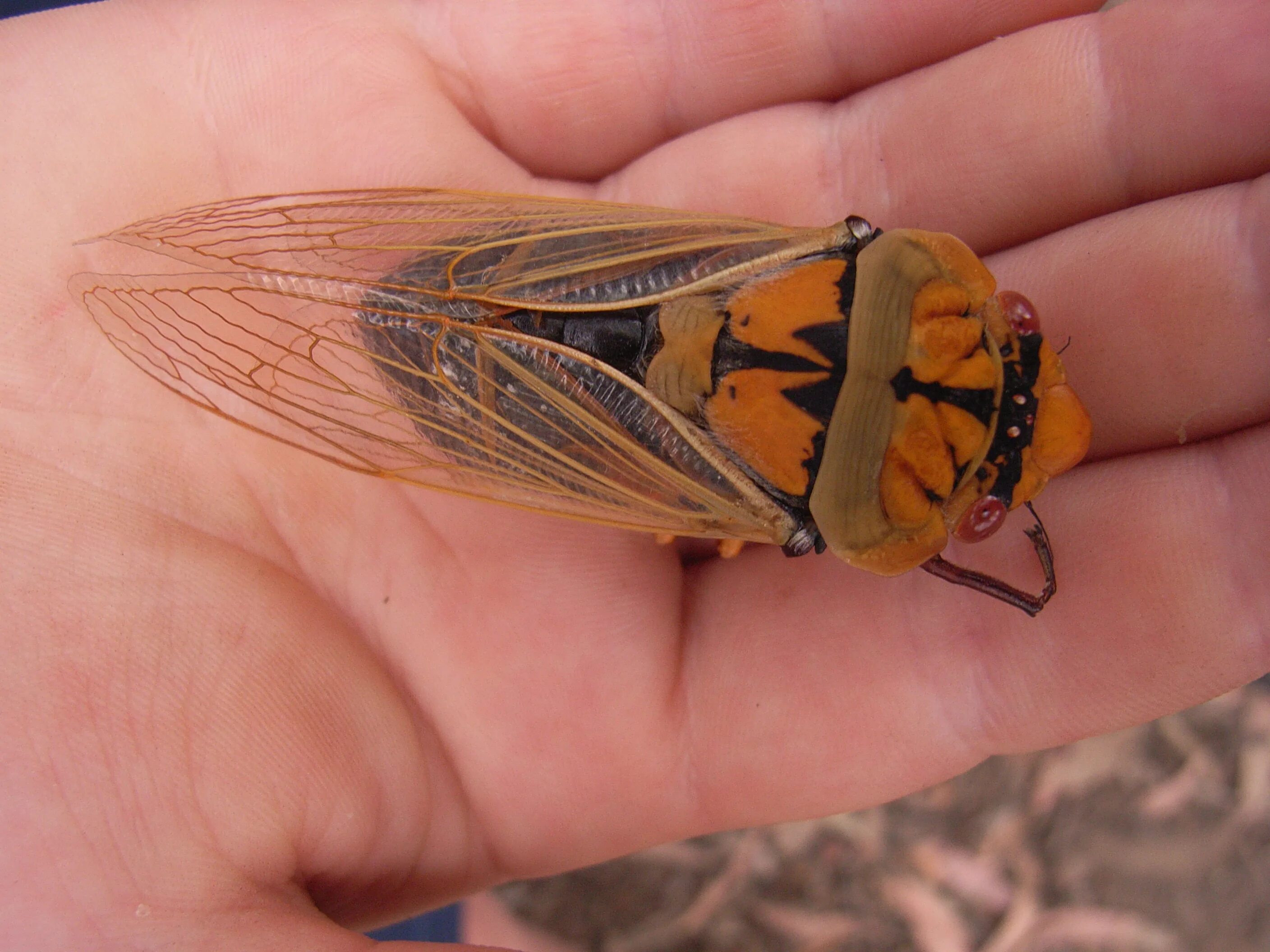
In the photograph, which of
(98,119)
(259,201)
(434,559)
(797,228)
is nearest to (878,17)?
(797,228)

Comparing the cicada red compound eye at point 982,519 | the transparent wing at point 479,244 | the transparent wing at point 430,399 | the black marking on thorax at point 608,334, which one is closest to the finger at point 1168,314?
the cicada red compound eye at point 982,519

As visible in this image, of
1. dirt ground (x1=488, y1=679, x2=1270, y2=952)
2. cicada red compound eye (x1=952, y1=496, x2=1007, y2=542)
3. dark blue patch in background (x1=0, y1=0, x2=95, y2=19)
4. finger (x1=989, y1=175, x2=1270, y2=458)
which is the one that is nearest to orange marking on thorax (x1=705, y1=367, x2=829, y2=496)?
cicada red compound eye (x1=952, y1=496, x2=1007, y2=542)

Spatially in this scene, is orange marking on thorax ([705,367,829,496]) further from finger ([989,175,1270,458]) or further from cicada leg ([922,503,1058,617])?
finger ([989,175,1270,458])

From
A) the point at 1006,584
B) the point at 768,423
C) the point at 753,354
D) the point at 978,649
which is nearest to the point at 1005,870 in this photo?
the point at 978,649

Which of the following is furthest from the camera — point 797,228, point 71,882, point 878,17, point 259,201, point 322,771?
point 878,17

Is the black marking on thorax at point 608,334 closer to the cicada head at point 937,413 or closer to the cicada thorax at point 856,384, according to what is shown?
the cicada thorax at point 856,384

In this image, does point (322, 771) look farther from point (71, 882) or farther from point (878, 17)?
point (878, 17)
